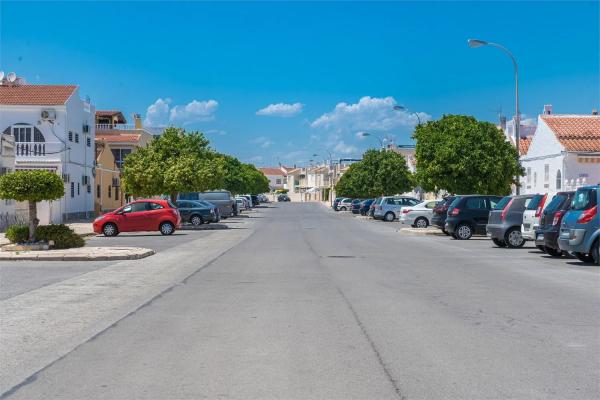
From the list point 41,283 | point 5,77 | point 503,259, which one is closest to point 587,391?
point 41,283

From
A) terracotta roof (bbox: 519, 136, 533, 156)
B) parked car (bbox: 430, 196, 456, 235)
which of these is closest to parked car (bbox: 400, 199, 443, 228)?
parked car (bbox: 430, 196, 456, 235)

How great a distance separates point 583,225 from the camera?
1775cm

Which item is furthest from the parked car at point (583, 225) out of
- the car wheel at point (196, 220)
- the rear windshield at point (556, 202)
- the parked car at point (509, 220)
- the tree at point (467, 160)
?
the car wheel at point (196, 220)

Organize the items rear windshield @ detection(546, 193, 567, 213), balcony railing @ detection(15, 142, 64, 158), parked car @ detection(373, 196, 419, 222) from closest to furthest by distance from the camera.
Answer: rear windshield @ detection(546, 193, 567, 213) → balcony railing @ detection(15, 142, 64, 158) → parked car @ detection(373, 196, 419, 222)

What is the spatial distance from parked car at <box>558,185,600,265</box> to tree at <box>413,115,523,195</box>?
18723 millimetres

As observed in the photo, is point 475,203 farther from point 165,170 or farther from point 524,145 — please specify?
point 524,145

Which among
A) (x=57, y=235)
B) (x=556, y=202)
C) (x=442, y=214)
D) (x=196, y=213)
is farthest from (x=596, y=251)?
(x=196, y=213)

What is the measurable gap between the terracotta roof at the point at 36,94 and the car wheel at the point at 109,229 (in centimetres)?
1621

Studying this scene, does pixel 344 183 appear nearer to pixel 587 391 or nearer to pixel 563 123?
pixel 563 123

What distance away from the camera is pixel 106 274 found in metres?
15.9

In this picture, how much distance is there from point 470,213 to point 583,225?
40.5 ft

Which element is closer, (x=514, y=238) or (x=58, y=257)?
(x=58, y=257)

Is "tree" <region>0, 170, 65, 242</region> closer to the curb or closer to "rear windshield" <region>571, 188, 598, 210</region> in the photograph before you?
the curb

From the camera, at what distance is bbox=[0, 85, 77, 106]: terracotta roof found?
151 feet
